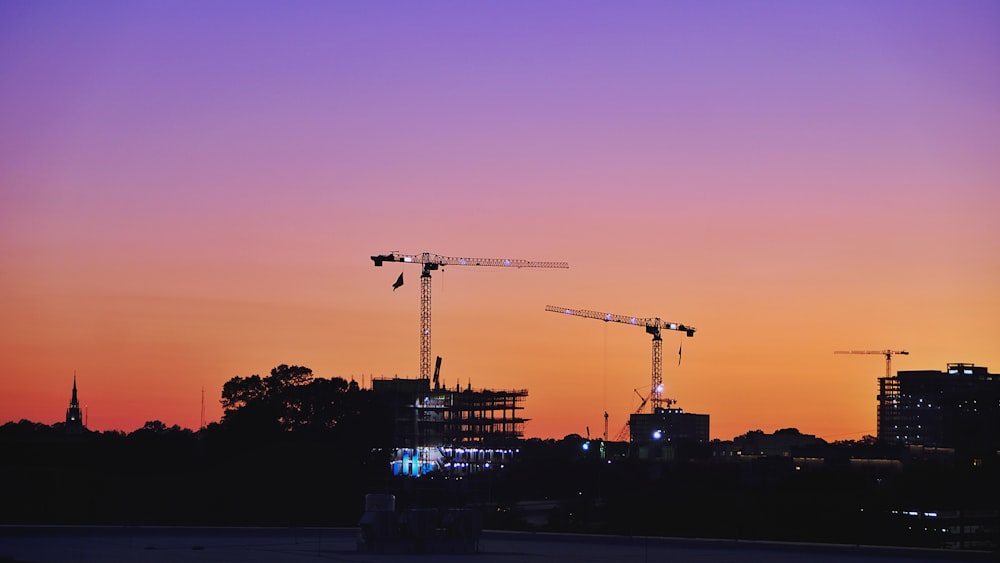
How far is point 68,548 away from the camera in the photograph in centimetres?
5994

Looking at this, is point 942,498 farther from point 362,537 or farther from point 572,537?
point 362,537

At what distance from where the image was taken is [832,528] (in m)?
107

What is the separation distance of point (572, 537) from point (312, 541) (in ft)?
44.7

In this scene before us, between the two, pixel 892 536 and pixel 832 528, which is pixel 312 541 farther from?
pixel 832 528

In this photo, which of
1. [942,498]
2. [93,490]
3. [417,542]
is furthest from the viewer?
[942,498]

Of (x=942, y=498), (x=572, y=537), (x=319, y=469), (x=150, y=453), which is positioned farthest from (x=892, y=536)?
(x=150, y=453)

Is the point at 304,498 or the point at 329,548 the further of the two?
the point at 304,498

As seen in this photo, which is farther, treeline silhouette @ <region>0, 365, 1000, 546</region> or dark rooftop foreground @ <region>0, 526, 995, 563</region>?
treeline silhouette @ <region>0, 365, 1000, 546</region>

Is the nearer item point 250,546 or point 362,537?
point 362,537

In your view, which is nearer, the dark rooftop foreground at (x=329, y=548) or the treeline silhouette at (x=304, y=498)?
the dark rooftop foreground at (x=329, y=548)

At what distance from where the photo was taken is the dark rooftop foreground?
55.2m

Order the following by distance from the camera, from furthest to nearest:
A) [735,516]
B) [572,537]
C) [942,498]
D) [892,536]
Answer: [942,498] → [735,516] → [892,536] → [572,537]

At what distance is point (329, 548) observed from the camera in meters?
61.8

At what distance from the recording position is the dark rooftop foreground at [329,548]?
181ft
